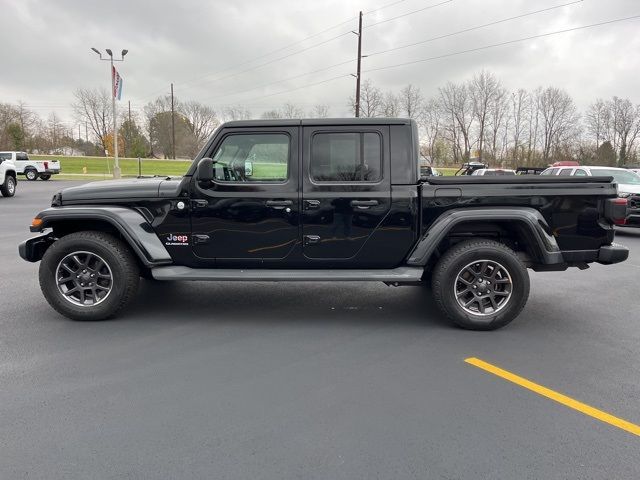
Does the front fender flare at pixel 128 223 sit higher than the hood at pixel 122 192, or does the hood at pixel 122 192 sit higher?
the hood at pixel 122 192

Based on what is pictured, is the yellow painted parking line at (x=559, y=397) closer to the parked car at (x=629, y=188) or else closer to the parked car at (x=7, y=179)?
the parked car at (x=629, y=188)

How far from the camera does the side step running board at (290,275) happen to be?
4.42 m

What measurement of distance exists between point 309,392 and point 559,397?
5.57ft

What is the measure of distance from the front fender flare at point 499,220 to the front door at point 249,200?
125 centimetres

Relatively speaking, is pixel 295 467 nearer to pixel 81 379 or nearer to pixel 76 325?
pixel 81 379

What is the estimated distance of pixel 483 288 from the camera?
4430 millimetres

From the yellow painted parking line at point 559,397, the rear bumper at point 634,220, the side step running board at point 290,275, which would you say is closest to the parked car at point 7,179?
the side step running board at point 290,275

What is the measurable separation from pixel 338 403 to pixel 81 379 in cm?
187

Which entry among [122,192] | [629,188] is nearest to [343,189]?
[122,192]

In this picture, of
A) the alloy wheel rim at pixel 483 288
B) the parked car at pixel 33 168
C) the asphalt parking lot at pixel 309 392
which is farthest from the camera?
the parked car at pixel 33 168

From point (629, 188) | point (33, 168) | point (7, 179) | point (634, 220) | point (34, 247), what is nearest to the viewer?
point (34, 247)

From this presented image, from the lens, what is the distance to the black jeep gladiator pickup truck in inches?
171

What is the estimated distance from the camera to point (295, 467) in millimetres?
2393

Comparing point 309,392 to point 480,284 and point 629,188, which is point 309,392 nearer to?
point 480,284
